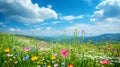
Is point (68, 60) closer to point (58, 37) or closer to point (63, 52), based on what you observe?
point (63, 52)

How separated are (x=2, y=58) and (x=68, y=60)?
2.01 meters

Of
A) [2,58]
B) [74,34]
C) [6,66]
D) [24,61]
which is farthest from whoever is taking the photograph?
[74,34]

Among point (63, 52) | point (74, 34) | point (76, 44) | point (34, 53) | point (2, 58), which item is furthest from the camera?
point (76, 44)

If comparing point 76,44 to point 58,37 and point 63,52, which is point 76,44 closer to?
point 58,37

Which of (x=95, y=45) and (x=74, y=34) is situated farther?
(x=95, y=45)

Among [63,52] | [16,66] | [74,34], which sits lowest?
[16,66]

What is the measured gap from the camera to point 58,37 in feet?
32.5

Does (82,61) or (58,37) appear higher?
(58,37)

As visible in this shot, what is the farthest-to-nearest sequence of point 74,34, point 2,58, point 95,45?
1. point 95,45
2. point 74,34
3. point 2,58

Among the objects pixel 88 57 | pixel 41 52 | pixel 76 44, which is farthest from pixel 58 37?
pixel 88 57

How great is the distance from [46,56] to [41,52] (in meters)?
0.55

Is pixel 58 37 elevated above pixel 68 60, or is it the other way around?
pixel 58 37

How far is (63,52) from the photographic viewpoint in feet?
13.8

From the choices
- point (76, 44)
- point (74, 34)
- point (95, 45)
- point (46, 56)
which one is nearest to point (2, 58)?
point (46, 56)
